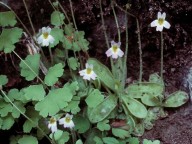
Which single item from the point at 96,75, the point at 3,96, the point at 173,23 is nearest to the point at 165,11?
the point at 173,23

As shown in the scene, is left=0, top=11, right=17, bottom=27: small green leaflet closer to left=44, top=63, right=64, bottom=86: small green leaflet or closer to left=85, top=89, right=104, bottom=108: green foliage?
left=44, top=63, right=64, bottom=86: small green leaflet

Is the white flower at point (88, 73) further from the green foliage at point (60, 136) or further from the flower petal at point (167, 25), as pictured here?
the flower petal at point (167, 25)

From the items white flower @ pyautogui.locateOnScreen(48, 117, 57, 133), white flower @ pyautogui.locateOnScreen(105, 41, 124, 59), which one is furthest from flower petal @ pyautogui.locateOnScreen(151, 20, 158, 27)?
white flower @ pyautogui.locateOnScreen(48, 117, 57, 133)

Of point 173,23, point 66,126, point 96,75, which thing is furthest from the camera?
point 173,23

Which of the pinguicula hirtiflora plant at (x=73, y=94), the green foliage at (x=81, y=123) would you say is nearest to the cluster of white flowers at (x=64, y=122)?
the pinguicula hirtiflora plant at (x=73, y=94)

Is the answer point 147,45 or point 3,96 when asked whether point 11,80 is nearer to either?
point 3,96

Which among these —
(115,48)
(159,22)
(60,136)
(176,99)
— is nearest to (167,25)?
(159,22)
